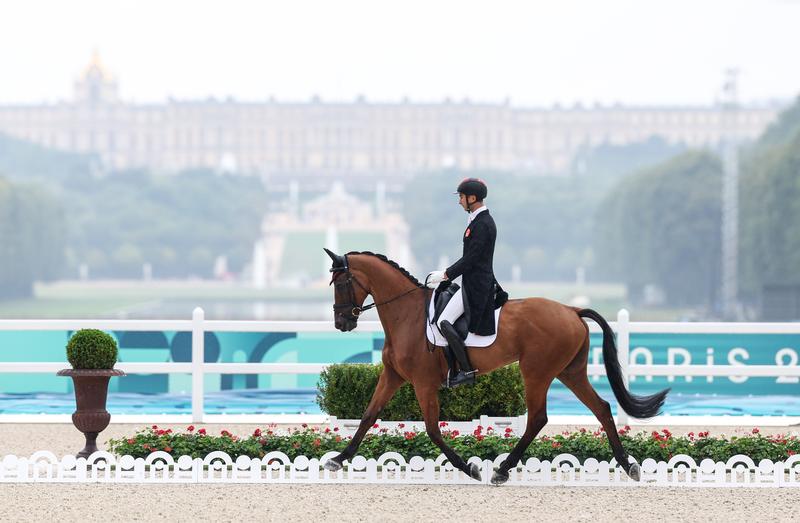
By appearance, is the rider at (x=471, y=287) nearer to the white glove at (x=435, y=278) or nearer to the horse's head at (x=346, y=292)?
the white glove at (x=435, y=278)

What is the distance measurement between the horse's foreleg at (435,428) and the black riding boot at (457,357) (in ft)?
0.48

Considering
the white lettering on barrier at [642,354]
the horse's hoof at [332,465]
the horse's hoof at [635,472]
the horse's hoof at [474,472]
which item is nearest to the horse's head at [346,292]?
the horse's hoof at [332,465]

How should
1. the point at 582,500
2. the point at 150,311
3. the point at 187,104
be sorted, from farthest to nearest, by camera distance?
the point at 187,104 < the point at 150,311 < the point at 582,500

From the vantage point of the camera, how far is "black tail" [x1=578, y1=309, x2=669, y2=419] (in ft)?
33.1

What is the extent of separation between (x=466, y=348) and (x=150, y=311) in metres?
63.6

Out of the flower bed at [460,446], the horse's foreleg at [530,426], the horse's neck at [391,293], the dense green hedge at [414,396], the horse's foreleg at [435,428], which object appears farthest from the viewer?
the dense green hedge at [414,396]

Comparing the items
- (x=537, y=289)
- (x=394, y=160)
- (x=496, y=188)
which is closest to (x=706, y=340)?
(x=537, y=289)

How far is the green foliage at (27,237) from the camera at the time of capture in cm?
7575

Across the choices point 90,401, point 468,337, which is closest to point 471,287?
point 468,337

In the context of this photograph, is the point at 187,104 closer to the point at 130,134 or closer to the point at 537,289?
the point at 130,134

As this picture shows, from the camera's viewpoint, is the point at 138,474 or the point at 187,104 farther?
the point at 187,104

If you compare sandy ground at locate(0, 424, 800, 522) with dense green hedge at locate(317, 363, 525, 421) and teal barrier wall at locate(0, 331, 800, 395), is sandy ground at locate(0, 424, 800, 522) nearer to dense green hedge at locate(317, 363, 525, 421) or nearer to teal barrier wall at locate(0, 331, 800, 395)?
dense green hedge at locate(317, 363, 525, 421)

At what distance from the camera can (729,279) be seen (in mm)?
60000

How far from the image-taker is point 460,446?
1030cm
